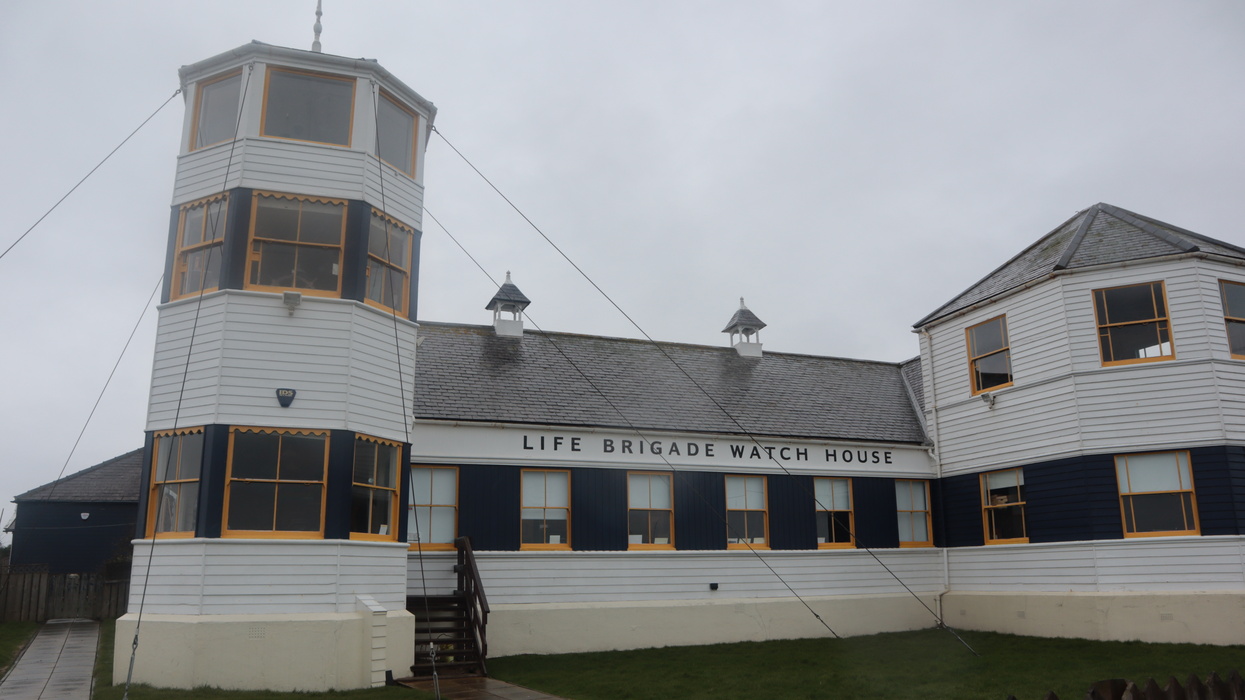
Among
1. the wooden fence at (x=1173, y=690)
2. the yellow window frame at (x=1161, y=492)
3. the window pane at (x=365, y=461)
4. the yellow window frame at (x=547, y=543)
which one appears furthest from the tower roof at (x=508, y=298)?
the wooden fence at (x=1173, y=690)

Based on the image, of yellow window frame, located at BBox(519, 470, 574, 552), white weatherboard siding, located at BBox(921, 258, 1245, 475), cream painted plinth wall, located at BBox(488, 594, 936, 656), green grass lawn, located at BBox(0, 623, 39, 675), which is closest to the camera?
green grass lawn, located at BBox(0, 623, 39, 675)

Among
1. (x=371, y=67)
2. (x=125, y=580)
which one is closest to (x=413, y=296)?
(x=371, y=67)

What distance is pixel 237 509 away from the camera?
1380 cm

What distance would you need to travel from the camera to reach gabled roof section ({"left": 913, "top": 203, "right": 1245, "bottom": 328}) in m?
18.1

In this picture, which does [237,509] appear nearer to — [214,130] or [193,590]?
[193,590]

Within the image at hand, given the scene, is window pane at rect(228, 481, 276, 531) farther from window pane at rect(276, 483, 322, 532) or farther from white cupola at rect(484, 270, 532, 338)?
white cupola at rect(484, 270, 532, 338)

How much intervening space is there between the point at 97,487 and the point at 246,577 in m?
21.0

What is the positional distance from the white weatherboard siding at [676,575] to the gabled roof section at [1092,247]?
20.1 feet

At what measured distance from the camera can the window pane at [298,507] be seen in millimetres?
14000

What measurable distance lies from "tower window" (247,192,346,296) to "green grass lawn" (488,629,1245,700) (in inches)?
280

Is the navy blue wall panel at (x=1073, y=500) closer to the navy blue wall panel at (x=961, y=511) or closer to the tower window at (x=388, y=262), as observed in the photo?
the navy blue wall panel at (x=961, y=511)

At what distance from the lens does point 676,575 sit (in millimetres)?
19391

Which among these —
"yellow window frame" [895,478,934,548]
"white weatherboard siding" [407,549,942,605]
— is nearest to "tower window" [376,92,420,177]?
"white weatherboard siding" [407,549,942,605]

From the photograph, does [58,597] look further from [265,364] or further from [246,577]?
[265,364]
